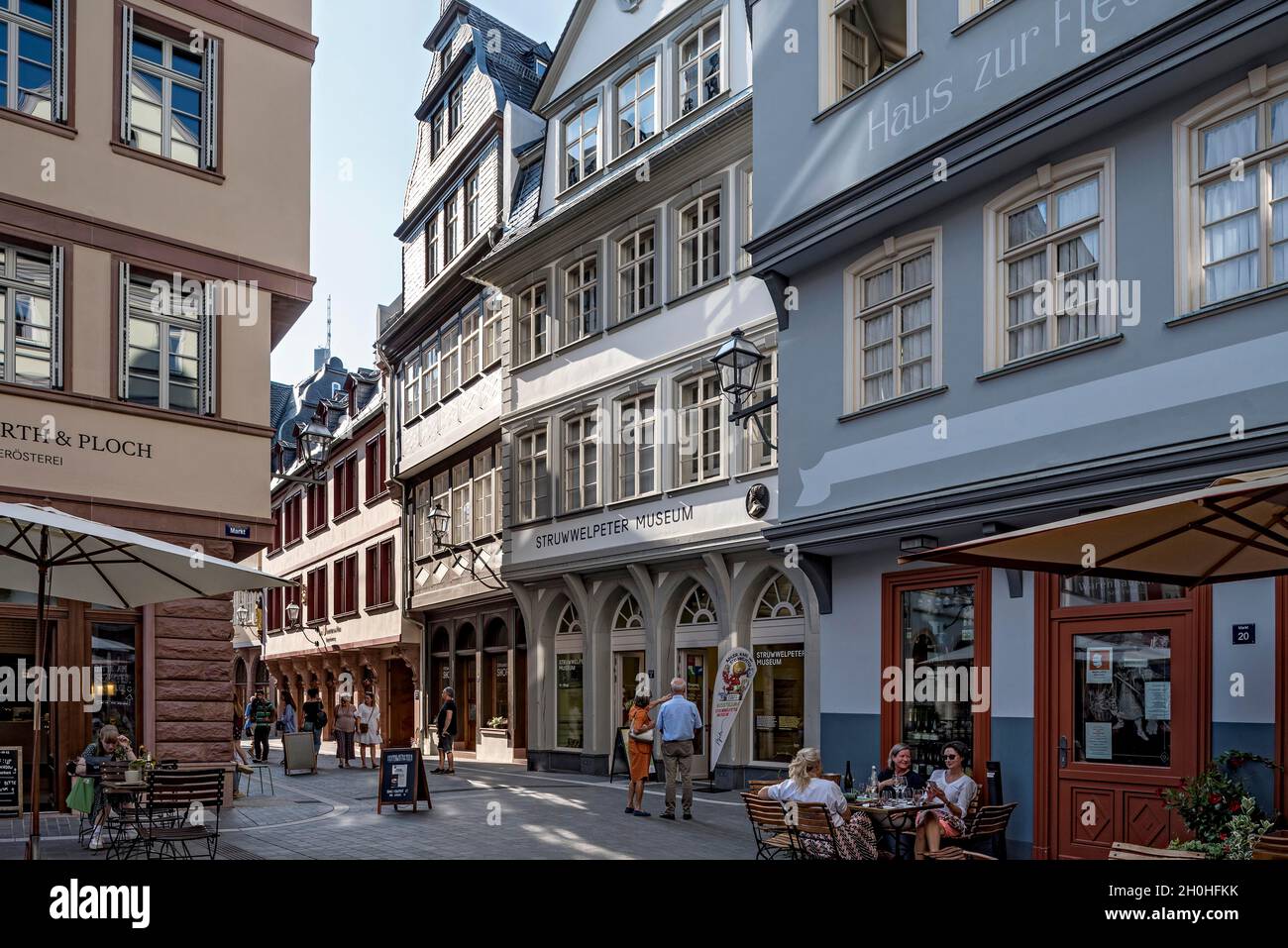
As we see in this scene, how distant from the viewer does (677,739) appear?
52.9ft

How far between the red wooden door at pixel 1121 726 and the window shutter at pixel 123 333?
37.7ft

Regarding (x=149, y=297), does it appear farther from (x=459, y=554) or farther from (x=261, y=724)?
(x=459, y=554)

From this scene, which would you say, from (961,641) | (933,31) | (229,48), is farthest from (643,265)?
(961,641)

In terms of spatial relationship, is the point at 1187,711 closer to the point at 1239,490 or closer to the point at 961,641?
the point at 961,641

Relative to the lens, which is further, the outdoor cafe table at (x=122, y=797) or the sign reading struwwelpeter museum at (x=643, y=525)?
the sign reading struwwelpeter museum at (x=643, y=525)

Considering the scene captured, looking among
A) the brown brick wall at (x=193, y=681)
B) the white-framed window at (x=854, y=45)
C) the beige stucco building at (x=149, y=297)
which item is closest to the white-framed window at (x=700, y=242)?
the white-framed window at (x=854, y=45)

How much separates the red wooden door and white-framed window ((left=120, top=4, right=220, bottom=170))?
41.5ft

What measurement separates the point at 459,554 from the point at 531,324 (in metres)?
6.47

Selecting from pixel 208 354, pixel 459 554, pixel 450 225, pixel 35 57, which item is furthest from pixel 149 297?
pixel 450 225

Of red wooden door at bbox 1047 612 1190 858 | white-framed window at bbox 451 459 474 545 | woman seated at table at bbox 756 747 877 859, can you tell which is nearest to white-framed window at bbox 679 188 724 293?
white-framed window at bbox 451 459 474 545

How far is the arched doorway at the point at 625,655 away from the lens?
24.4 metres

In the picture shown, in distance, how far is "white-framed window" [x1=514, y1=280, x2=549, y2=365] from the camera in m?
27.2

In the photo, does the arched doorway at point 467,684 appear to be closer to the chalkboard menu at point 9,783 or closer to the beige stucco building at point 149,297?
the beige stucco building at point 149,297

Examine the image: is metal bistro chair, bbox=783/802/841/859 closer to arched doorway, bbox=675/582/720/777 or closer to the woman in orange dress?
the woman in orange dress
